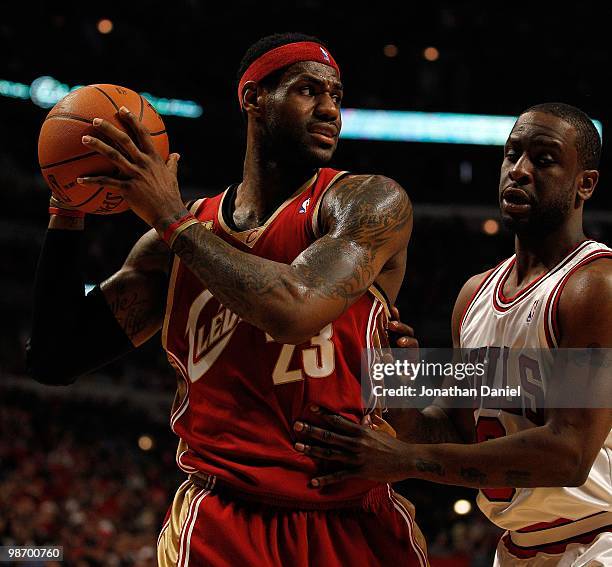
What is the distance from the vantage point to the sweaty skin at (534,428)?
2.44 meters

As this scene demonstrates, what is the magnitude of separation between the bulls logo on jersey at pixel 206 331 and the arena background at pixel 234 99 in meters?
10.8

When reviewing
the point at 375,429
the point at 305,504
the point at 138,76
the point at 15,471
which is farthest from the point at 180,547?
the point at 138,76

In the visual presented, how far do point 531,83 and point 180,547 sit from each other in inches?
528

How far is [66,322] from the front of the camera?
280 centimetres

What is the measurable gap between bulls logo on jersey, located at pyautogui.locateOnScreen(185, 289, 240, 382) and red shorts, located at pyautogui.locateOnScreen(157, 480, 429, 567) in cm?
36

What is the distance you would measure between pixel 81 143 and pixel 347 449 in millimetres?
1108

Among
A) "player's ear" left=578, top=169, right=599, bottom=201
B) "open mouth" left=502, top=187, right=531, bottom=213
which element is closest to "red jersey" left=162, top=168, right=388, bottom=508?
"open mouth" left=502, top=187, right=531, bottom=213

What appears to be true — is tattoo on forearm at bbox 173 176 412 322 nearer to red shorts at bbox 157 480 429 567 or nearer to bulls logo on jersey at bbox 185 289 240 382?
bulls logo on jersey at bbox 185 289 240 382

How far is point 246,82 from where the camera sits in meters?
2.89

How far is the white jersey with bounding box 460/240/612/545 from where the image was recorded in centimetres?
272

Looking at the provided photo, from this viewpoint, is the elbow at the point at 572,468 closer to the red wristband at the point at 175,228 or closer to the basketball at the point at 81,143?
the red wristband at the point at 175,228

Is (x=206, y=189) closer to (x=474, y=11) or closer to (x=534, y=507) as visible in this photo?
(x=474, y=11)

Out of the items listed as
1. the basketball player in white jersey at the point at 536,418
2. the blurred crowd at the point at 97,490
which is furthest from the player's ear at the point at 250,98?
the blurred crowd at the point at 97,490

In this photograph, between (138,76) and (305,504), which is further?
(138,76)
